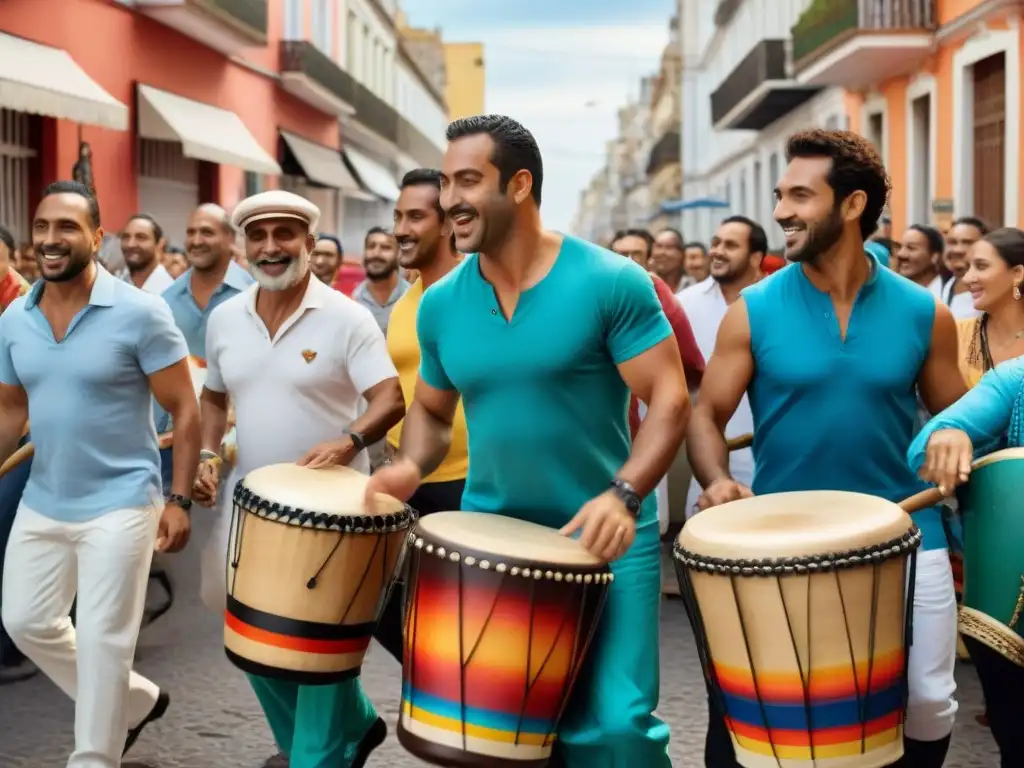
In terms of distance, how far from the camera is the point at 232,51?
80.5 ft

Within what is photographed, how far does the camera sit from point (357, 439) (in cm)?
538

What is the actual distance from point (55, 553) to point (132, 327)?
28.5 inches

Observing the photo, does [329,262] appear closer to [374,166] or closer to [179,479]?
[179,479]

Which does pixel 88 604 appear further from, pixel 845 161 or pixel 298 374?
pixel 845 161

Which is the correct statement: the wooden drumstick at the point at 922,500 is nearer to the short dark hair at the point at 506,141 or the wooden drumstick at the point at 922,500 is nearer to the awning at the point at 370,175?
the short dark hair at the point at 506,141

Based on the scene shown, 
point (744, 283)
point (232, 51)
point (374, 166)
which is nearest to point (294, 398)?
point (744, 283)

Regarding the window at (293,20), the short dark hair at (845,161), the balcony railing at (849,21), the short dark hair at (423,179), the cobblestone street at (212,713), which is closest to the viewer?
the short dark hair at (845,161)

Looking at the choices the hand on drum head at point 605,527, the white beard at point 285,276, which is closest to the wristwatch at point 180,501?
the white beard at point 285,276

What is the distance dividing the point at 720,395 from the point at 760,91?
2924cm

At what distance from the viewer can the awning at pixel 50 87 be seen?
48.6 ft

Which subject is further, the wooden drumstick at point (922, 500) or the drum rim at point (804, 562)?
the wooden drumstick at point (922, 500)

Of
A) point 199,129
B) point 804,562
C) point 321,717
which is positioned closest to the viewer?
point 804,562

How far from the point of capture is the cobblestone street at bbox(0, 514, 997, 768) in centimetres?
591

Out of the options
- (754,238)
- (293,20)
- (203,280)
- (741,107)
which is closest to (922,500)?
(754,238)
